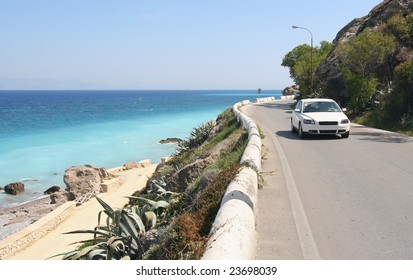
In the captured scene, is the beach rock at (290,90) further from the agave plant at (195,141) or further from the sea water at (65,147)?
the agave plant at (195,141)

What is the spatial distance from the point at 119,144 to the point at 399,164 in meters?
41.0

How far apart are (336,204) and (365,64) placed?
21941mm

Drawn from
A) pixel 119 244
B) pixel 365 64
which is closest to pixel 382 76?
pixel 365 64

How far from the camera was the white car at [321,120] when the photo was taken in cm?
1598

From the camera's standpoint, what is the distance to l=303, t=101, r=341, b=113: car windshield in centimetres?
1733

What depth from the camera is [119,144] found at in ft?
161

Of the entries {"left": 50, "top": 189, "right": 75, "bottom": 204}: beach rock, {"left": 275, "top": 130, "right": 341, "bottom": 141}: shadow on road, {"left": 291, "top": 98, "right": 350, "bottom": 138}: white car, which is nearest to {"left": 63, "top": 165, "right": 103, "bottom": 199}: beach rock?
{"left": 50, "top": 189, "right": 75, "bottom": 204}: beach rock

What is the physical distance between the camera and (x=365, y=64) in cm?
2688

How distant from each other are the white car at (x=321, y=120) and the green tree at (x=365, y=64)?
32.5ft

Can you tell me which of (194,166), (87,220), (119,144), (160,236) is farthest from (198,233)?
(119,144)

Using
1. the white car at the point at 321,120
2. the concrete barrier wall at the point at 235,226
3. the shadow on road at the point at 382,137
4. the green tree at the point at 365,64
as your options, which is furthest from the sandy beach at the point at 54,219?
the green tree at the point at 365,64

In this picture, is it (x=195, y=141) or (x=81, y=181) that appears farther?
(x=195, y=141)

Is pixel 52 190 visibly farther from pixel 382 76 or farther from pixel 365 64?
Result: pixel 382 76

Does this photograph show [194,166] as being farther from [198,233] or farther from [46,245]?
[198,233]
